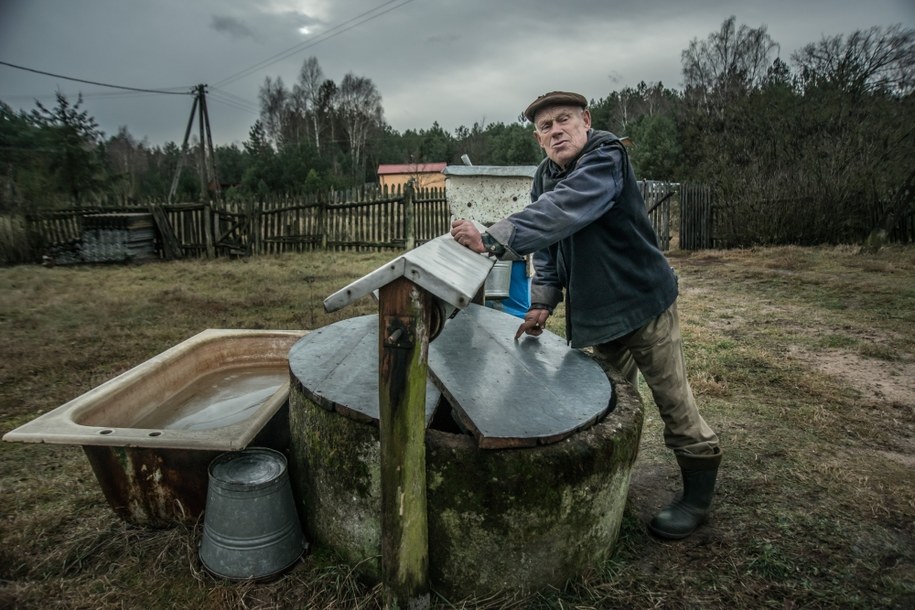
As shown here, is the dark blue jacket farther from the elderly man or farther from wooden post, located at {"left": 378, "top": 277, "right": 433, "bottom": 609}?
wooden post, located at {"left": 378, "top": 277, "right": 433, "bottom": 609}

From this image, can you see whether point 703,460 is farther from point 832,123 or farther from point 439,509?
point 832,123

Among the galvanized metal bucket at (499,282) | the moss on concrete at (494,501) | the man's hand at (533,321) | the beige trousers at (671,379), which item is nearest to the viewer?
the moss on concrete at (494,501)

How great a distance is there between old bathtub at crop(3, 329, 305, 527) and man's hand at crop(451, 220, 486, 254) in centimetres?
121

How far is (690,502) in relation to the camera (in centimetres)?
238

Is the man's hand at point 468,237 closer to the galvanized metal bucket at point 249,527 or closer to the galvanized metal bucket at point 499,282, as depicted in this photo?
the galvanized metal bucket at point 249,527

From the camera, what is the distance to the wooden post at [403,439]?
5.20ft

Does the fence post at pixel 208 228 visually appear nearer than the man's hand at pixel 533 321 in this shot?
No

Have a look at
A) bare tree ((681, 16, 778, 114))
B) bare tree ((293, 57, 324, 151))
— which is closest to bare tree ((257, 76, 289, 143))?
bare tree ((293, 57, 324, 151))

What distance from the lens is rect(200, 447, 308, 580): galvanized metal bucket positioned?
2.07m

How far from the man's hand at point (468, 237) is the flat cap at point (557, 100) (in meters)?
0.63

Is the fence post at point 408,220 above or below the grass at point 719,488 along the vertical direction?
above

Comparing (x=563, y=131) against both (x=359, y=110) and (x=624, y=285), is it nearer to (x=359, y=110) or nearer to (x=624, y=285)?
(x=624, y=285)

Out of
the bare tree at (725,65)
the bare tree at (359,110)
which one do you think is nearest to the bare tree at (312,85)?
the bare tree at (359,110)

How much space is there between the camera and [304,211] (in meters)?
12.3
